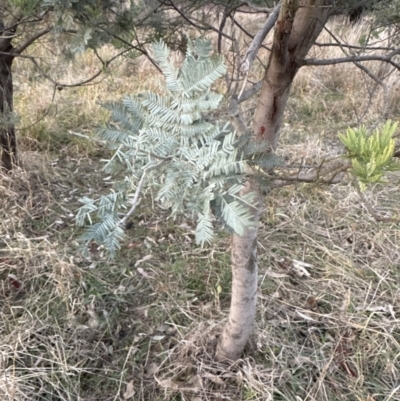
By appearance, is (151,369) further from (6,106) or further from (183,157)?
(6,106)

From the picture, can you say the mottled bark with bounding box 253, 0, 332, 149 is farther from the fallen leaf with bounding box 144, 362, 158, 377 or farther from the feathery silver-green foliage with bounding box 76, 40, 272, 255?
the fallen leaf with bounding box 144, 362, 158, 377

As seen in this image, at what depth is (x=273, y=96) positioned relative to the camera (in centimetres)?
86

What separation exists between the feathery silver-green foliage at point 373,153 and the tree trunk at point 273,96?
0.43 ft

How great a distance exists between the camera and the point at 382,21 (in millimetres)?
1234

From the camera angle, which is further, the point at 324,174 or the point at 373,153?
the point at 324,174

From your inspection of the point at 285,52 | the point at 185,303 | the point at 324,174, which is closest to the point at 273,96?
the point at 285,52

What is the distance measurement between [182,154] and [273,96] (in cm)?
43

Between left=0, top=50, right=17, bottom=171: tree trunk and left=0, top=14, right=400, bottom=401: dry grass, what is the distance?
9cm

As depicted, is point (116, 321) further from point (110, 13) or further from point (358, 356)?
point (110, 13)

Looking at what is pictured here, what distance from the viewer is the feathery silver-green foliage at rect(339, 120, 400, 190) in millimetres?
436

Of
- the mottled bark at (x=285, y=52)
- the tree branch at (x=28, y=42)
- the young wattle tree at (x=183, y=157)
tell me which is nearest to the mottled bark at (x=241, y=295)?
the mottled bark at (x=285, y=52)

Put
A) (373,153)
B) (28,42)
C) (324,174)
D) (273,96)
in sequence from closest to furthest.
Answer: (373,153), (324,174), (273,96), (28,42)

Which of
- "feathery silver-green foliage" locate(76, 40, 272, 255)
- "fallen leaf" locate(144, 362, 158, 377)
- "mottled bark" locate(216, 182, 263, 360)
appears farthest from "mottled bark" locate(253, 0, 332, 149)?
"fallen leaf" locate(144, 362, 158, 377)

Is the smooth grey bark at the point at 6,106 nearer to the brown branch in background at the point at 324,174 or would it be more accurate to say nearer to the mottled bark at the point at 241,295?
the mottled bark at the point at 241,295
